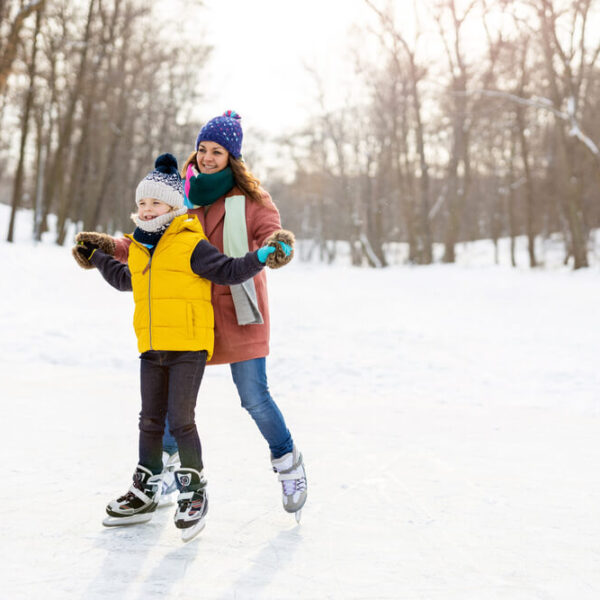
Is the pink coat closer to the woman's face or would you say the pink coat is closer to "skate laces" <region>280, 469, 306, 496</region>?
the woman's face

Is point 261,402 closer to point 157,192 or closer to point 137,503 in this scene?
point 137,503

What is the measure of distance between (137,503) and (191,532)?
1.04 ft

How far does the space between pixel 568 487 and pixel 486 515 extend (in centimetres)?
73

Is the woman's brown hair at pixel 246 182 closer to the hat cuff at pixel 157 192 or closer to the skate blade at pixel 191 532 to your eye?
the hat cuff at pixel 157 192

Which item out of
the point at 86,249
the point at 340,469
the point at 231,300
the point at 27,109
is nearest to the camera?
the point at 231,300

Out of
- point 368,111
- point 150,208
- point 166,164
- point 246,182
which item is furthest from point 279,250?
point 368,111

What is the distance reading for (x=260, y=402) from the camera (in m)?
2.76

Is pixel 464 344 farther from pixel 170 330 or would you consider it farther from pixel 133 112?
pixel 133 112

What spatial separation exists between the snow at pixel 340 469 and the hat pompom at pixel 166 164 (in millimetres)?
1546

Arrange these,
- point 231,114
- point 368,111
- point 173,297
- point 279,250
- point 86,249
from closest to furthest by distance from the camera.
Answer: point 279,250, point 173,297, point 86,249, point 231,114, point 368,111

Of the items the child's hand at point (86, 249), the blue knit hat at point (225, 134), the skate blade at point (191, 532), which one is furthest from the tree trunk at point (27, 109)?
the skate blade at point (191, 532)

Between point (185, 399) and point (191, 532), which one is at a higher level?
point (185, 399)

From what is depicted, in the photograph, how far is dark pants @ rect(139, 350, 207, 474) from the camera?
2555mm

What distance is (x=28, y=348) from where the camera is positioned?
7.23 metres
